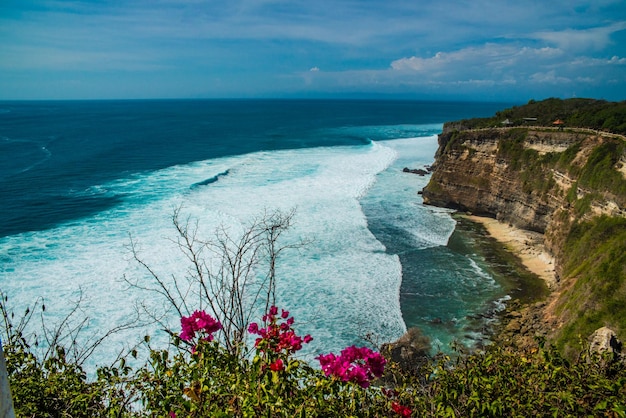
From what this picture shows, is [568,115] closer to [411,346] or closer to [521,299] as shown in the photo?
[521,299]

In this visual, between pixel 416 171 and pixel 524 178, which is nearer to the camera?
pixel 524 178

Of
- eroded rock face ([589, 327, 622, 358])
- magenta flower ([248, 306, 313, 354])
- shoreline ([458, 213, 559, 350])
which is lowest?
shoreline ([458, 213, 559, 350])

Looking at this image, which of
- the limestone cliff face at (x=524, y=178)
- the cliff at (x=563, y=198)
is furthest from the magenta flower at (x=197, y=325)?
the limestone cliff face at (x=524, y=178)

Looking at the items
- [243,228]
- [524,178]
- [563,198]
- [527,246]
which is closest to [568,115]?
[524,178]

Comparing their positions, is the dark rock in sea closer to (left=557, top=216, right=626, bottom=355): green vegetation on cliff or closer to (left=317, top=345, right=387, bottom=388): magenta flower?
(left=557, top=216, right=626, bottom=355): green vegetation on cliff

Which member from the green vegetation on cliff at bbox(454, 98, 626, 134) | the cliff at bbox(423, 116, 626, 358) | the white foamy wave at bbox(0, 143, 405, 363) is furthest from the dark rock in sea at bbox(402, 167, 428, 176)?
the cliff at bbox(423, 116, 626, 358)

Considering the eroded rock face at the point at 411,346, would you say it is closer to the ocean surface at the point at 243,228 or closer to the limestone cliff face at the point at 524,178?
the ocean surface at the point at 243,228

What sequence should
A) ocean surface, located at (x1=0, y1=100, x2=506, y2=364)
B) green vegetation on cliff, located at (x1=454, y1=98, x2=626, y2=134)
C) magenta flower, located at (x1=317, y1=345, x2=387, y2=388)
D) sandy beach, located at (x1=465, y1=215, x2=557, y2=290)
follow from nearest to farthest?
1. magenta flower, located at (x1=317, y1=345, x2=387, y2=388)
2. ocean surface, located at (x1=0, y1=100, x2=506, y2=364)
3. sandy beach, located at (x1=465, y1=215, x2=557, y2=290)
4. green vegetation on cliff, located at (x1=454, y1=98, x2=626, y2=134)
